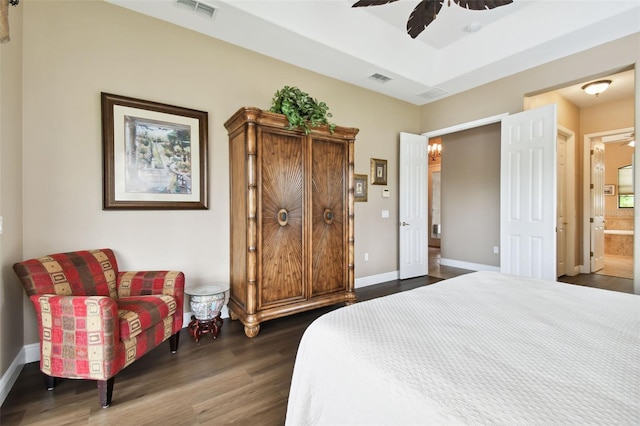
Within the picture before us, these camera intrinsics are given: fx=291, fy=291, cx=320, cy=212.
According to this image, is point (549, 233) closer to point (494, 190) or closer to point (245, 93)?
point (494, 190)

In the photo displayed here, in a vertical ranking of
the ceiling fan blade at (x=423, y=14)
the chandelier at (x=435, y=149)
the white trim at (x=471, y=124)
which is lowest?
the white trim at (x=471, y=124)

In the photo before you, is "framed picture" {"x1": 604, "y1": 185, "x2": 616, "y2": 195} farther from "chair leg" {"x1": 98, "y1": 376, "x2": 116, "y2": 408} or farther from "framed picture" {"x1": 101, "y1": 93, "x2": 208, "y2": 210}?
"chair leg" {"x1": 98, "y1": 376, "x2": 116, "y2": 408}

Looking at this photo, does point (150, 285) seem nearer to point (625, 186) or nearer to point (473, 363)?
point (473, 363)

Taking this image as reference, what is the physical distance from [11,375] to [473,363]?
109 inches

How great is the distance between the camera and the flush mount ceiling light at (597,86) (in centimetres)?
401

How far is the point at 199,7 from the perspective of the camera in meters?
2.57

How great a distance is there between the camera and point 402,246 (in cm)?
456

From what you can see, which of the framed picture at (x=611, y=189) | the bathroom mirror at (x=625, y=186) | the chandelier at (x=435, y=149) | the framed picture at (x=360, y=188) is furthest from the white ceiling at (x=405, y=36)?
the framed picture at (x=611, y=189)

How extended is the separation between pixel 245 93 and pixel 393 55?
1949mm

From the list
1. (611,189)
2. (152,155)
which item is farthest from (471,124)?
(611,189)

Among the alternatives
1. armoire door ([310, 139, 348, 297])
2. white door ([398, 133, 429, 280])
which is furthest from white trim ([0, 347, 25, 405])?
white door ([398, 133, 429, 280])

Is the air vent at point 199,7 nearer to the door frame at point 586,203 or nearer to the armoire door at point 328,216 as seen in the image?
the armoire door at point 328,216

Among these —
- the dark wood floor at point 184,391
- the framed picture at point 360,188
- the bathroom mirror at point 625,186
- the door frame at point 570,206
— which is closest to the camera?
the dark wood floor at point 184,391

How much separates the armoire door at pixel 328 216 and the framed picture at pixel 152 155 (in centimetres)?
113
